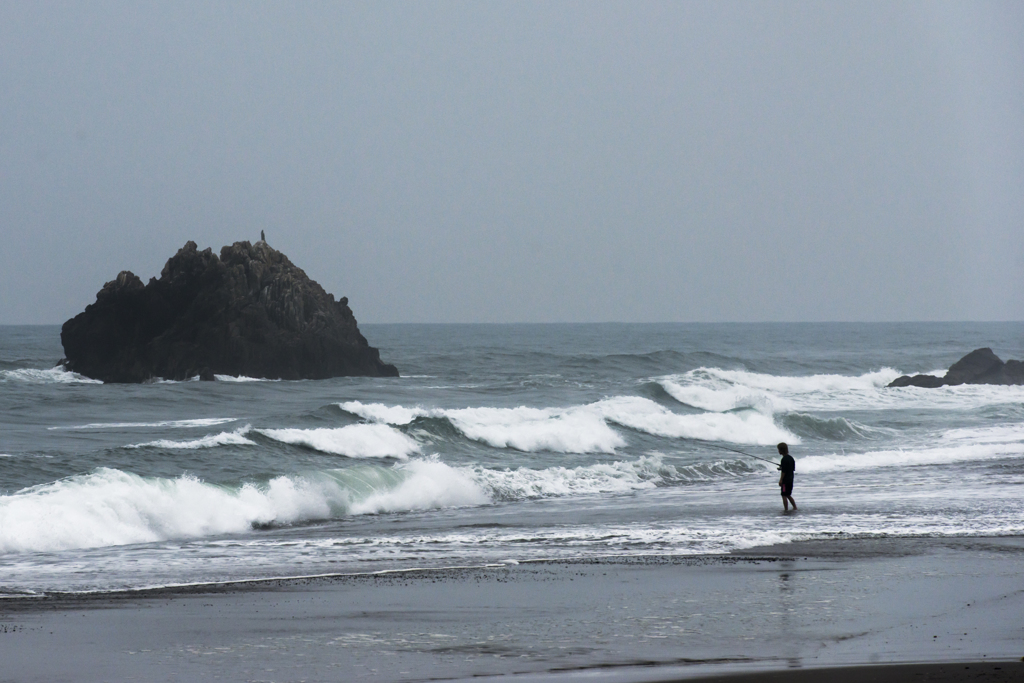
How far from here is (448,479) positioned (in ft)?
63.0

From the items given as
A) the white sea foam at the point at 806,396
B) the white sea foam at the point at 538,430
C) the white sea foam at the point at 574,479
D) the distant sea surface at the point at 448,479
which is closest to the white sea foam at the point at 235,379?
the distant sea surface at the point at 448,479

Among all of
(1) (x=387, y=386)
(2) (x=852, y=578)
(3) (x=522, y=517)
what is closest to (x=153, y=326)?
(1) (x=387, y=386)

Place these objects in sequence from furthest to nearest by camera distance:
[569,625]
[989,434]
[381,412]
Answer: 1. [381,412]
2. [989,434]
3. [569,625]

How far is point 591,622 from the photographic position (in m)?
8.88

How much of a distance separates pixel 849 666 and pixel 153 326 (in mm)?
49090

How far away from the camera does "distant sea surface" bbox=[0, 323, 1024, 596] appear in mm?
13344

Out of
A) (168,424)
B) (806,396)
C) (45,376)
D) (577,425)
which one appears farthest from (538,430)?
(45,376)

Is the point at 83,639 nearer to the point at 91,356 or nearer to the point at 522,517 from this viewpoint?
the point at 522,517

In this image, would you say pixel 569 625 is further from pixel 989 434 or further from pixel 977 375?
pixel 977 375

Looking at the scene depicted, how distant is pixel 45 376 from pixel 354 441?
32.8m

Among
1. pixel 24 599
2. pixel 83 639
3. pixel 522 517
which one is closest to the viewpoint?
pixel 83 639

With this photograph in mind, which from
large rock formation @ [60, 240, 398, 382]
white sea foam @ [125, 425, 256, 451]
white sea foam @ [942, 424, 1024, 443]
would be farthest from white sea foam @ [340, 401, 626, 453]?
large rock formation @ [60, 240, 398, 382]

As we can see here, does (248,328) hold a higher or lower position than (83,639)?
higher

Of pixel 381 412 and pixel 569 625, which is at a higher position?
pixel 381 412
